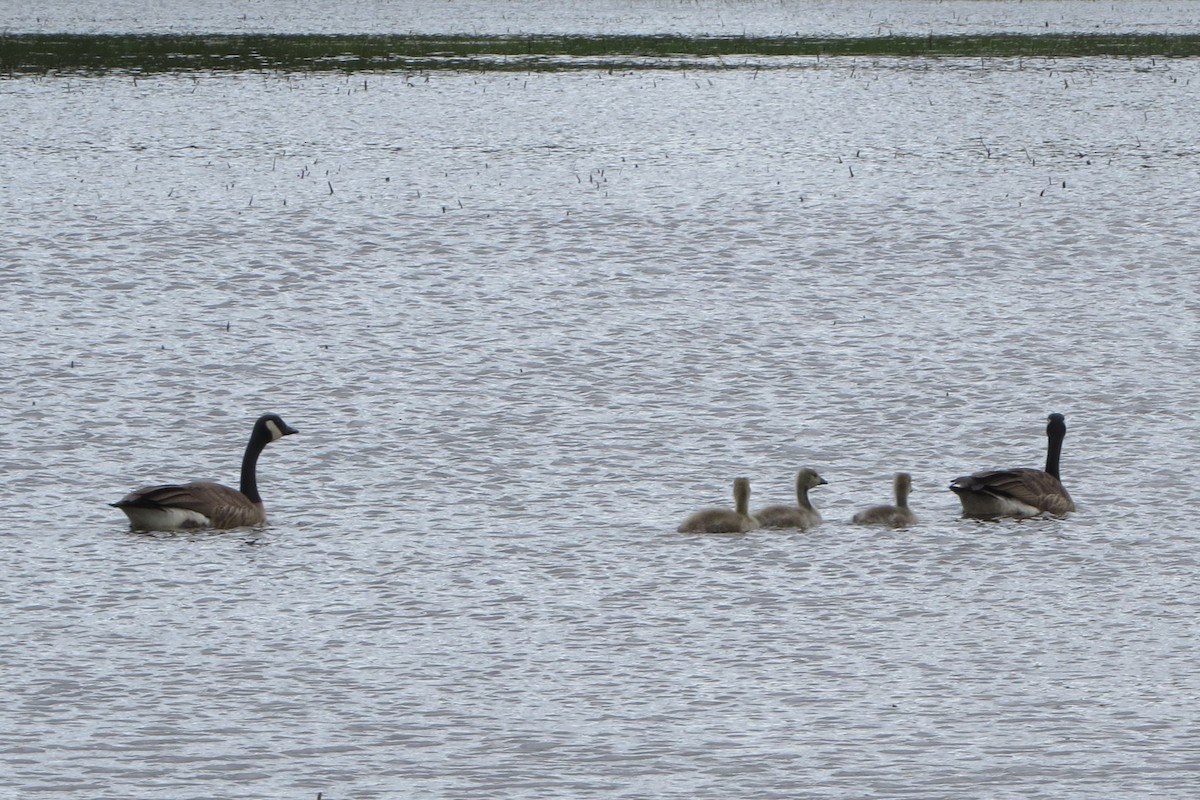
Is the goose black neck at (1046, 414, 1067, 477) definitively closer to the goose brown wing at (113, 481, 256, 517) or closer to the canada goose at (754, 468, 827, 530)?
the canada goose at (754, 468, 827, 530)

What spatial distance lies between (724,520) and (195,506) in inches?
175

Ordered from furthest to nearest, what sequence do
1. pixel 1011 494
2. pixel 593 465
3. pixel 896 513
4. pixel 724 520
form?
pixel 593 465, pixel 1011 494, pixel 896 513, pixel 724 520

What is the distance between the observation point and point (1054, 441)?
57.2 ft

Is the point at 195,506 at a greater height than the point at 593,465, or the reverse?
the point at 195,506

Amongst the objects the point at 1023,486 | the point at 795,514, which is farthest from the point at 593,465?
the point at 1023,486

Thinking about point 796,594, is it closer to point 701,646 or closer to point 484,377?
point 701,646

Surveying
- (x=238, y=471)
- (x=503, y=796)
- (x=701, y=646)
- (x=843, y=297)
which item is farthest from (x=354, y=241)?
(x=503, y=796)

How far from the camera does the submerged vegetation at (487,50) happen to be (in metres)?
60.0

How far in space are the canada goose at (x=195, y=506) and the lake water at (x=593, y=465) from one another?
0.22 m

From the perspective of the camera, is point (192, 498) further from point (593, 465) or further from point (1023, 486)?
point (1023, 486)

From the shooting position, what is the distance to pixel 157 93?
5162cm

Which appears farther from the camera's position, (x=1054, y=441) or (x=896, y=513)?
(x=1054, y=441)

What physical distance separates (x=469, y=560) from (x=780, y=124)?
32369mm

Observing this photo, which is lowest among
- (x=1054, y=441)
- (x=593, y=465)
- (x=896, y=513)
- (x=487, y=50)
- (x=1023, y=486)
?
(x=593, y=465)
